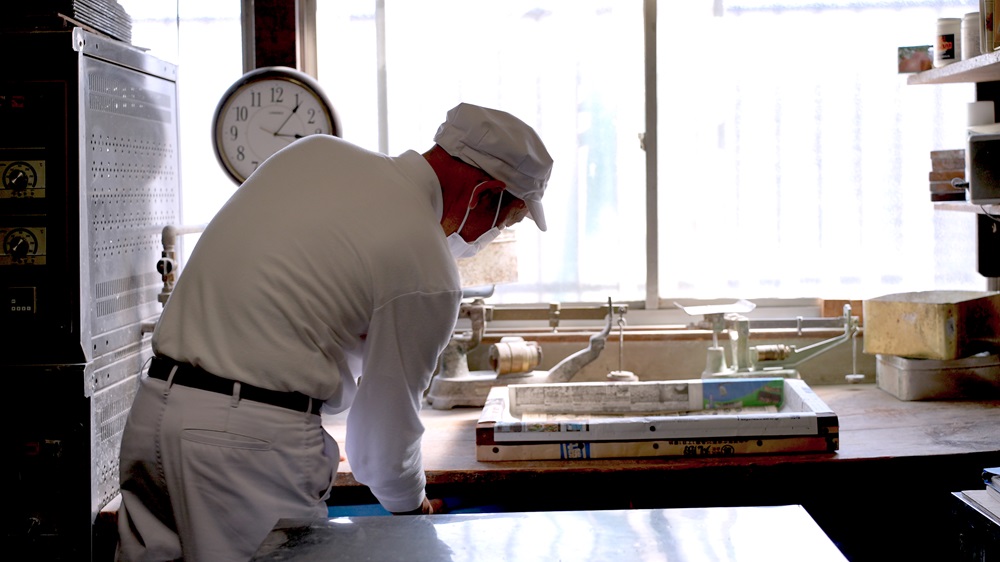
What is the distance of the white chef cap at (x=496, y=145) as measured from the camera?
80.9 inches

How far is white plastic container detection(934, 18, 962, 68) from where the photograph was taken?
2.90 meters

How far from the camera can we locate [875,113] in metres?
3.40

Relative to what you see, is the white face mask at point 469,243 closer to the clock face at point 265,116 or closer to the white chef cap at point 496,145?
the white chef cap at point 496,145

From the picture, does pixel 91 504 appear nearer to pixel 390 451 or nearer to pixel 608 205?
pixel 390 451

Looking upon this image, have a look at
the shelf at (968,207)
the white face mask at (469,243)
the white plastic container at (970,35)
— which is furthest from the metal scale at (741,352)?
the white face mask at (469,243)

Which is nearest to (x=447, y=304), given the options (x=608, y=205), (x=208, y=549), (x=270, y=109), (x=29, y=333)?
(x=208, y=549)

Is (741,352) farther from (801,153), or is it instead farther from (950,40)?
(950,40)

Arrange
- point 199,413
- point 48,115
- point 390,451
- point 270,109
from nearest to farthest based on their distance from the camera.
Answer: point 199,413
point 390,451
point 48,115
point 270,109

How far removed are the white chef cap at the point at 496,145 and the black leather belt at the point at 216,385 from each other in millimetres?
595

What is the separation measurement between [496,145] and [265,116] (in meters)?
1.21

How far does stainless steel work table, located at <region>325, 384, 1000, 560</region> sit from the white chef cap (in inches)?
28.8

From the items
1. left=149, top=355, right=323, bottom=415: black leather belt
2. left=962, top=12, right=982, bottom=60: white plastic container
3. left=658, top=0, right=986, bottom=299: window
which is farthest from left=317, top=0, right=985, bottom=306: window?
left=149, top=355, right=323, bottom=415: black leather belt

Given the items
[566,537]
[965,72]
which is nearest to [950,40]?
[965,72]

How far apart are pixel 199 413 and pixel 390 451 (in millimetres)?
388
